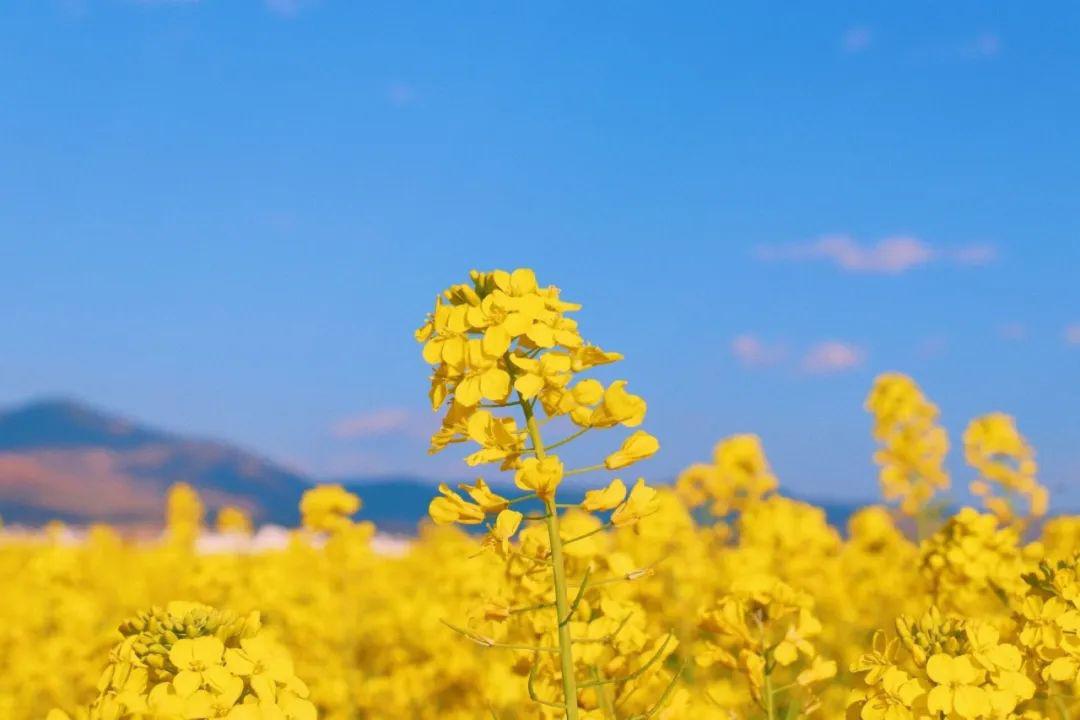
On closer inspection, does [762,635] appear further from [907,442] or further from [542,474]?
[907,442]

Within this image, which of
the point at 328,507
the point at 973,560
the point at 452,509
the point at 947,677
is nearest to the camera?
the point at 947,677

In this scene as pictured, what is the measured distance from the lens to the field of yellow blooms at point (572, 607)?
8.42ft

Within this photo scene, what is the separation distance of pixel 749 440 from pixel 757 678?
8.07 m

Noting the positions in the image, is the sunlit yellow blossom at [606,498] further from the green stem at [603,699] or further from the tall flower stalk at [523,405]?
the green stem at [603,699]

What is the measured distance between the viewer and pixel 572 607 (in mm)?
2582

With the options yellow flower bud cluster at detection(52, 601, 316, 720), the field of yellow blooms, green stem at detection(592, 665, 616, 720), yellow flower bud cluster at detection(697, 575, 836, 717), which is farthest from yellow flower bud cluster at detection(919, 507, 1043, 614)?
yellow flower bud cluster at detection(52, 601, 316, 720)

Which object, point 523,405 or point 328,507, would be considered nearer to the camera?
point 523,405

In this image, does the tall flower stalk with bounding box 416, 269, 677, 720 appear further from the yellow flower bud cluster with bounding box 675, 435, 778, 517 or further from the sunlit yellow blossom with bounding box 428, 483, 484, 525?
the yellow flower bud cluster with bounding box 675, 435, 778, 517

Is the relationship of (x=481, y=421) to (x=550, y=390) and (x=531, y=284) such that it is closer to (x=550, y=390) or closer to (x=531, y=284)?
(x=550, y=390)

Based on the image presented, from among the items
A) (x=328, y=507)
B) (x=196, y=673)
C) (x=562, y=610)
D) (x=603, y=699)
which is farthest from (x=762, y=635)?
(x=328, y=507)

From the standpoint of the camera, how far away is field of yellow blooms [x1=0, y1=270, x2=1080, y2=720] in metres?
2.57

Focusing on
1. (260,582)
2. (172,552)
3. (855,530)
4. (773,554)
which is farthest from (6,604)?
(855,530)

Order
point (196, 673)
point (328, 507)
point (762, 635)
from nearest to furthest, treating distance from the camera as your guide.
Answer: point (196, 673)
point (762, 635)
point (328, 507)

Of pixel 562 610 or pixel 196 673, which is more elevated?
pixel 562 610
